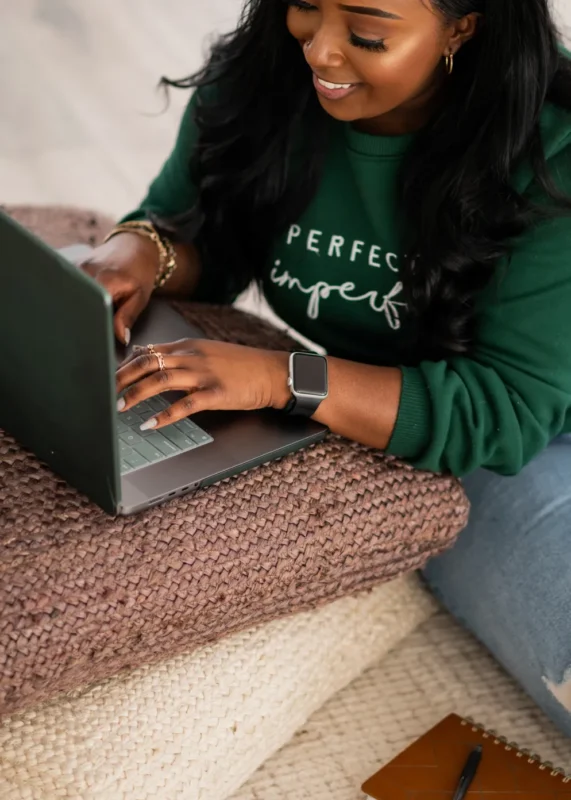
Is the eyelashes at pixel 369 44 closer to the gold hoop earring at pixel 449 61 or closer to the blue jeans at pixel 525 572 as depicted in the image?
the gold hoop earring at pixel 449 61

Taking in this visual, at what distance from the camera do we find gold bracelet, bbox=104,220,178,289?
1.26m

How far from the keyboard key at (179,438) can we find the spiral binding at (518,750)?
1.54 feet

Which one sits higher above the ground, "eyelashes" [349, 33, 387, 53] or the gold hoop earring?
"eyelashes" [349, 33, 387, 53]

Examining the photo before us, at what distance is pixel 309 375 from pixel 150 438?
18cm

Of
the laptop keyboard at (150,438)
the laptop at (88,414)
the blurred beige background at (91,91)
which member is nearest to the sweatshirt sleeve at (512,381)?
the laptop at (88,414)

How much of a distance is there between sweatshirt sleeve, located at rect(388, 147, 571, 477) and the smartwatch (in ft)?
0.29

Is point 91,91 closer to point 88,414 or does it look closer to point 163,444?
point 163,444

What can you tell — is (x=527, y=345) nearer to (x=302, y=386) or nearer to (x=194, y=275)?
(x=302, y=386)

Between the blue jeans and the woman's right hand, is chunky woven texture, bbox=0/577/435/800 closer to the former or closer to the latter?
the blue jeans

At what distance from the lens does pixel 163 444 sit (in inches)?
38.9

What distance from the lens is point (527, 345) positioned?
1.08 metres

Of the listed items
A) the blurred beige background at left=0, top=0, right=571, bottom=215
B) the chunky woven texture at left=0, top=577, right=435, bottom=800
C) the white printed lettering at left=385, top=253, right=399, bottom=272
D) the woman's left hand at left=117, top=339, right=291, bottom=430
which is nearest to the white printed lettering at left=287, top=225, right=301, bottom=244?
the white printed lettering at left=385, top=253, right=399, bottom=272

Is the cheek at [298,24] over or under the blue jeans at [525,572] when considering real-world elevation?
over

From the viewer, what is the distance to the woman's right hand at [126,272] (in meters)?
1.16
